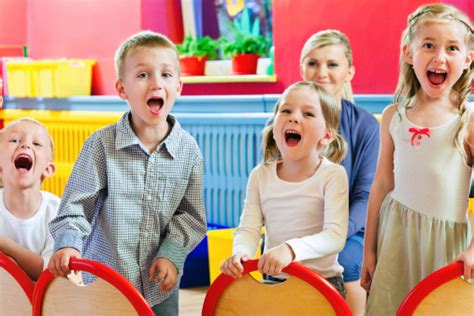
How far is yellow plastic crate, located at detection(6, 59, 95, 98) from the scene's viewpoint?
6.64 metres

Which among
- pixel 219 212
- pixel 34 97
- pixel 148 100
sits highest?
pixel 148 100

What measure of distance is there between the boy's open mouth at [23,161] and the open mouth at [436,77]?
1.34m

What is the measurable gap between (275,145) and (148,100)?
410mm

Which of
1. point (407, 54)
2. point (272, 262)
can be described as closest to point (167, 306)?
point (272, 262)

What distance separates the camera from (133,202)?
2.76m

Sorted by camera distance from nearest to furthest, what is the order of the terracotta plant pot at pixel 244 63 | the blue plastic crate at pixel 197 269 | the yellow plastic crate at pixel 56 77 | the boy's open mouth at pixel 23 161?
the boy's open mouth at pixel 23 161 → the blue plastic crate at pixel 197 269 → the terracotta plant pot at pixel 244 63 → the yellow plastic crate at pixel 56 77

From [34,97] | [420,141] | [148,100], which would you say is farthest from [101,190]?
[34,97]

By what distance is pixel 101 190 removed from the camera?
110 inches

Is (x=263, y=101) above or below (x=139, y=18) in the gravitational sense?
below

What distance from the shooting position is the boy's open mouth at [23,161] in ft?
10.1

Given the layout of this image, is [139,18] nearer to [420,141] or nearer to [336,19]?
[336,19]

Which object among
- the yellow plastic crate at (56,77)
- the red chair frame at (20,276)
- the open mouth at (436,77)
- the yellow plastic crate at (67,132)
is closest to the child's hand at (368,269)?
the open mouth at (436,77)

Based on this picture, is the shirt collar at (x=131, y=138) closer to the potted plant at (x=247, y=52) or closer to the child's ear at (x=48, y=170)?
the child's ear at (x=48, y=170)

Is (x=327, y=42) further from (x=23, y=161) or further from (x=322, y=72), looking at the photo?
(x=23, y=161)
